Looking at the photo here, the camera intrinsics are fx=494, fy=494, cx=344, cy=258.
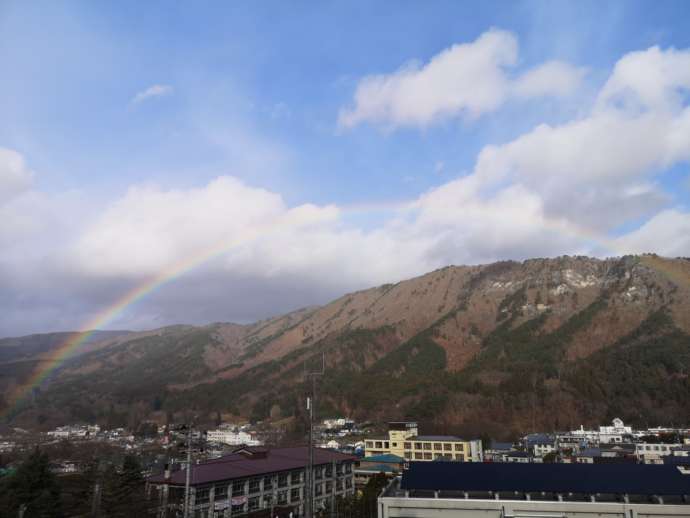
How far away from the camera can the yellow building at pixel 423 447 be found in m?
Result: 65.4

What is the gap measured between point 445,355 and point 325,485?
474 feet

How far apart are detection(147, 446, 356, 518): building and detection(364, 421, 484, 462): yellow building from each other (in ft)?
65.7

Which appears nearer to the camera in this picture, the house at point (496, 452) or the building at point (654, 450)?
the building at point (654, 450)

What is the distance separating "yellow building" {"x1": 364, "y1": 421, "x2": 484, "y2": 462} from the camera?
65375 mm

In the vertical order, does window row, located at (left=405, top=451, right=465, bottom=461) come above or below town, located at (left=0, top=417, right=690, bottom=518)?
below

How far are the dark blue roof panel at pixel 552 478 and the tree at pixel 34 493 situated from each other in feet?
91.3

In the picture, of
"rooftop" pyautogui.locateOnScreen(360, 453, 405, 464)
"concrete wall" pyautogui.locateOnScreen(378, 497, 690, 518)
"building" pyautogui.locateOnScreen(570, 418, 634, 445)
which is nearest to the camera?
"concrete wall" pyautogui.locateOnScreen(378, 497, 690, 518)

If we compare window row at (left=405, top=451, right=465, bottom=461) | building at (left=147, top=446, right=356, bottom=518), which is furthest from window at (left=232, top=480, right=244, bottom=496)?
window row at (left=405, top=451, right=465, bottom=461)

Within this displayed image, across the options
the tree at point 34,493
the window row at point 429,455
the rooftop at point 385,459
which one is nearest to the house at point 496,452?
the window row at point 429,455

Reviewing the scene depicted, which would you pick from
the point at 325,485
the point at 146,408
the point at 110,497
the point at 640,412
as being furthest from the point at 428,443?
the point at 146,408

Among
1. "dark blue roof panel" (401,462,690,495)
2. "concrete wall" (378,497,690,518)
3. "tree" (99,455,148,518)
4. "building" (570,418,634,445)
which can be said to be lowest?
"building" (570,418,634,445)

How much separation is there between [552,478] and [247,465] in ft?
85.7

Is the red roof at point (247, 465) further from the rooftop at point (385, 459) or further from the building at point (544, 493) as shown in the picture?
the building at point (544, 493)

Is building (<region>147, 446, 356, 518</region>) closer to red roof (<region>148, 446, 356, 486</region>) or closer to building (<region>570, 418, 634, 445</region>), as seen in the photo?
red roof (<region>148, 446, 356, 486</region>)
